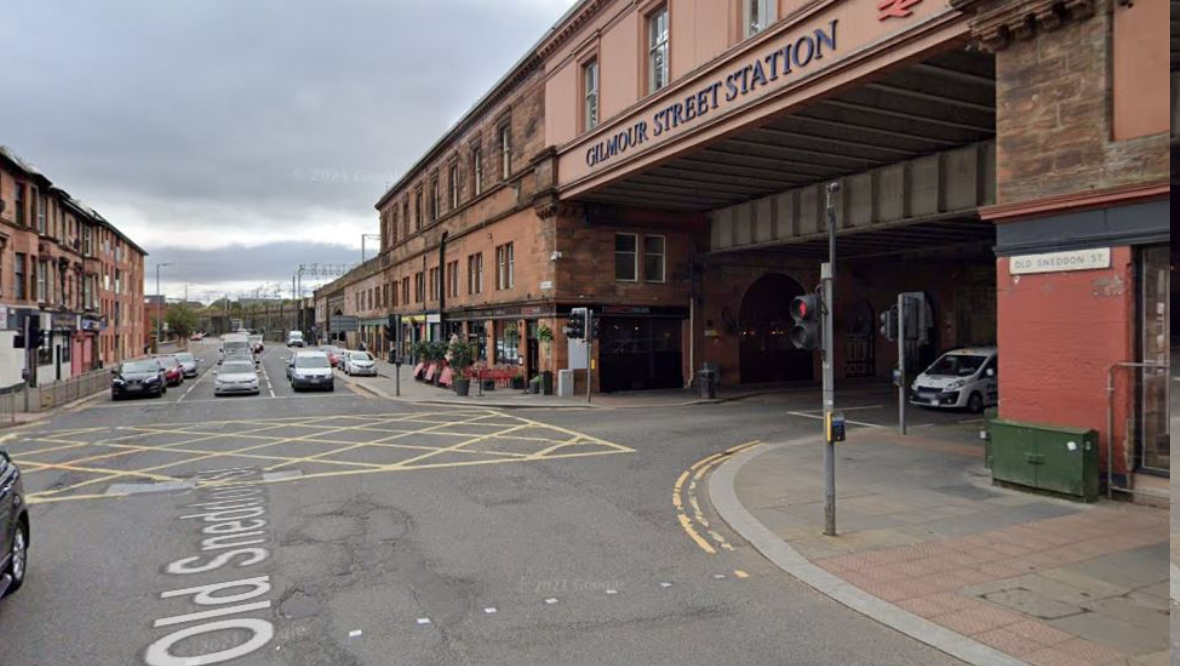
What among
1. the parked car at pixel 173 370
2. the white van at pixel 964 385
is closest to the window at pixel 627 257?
the white van at pixel 964 385

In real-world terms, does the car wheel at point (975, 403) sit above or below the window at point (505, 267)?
below

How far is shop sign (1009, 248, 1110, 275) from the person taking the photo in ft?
29.0

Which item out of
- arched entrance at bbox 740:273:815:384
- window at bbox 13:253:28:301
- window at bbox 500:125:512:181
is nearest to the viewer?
arched entrance at bbox 740:273:815:384

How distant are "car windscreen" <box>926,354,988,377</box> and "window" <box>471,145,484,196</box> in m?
22.3

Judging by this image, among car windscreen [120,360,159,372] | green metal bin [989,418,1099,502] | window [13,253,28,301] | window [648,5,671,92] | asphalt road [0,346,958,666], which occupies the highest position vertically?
window [648,5,671,92]

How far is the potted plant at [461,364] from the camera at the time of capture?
27453 mm

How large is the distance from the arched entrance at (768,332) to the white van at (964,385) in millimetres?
8926

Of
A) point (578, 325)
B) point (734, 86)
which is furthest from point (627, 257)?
point (734, 86)

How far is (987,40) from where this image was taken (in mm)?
10352

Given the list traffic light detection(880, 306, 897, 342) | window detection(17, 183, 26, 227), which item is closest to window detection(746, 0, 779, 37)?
traffic light detection(880, 306, 897, 342)

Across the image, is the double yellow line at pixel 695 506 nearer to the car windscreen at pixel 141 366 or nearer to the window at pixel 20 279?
the car windscreen at pixel 141 366

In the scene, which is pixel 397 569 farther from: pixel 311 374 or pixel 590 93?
pixel 311 374

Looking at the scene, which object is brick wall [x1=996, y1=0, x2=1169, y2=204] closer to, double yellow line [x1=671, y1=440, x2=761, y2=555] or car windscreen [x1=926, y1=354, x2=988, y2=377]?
double yellow line [x1=671, y1=440, x2=761, y2=555]

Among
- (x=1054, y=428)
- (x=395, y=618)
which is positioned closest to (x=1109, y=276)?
(x=1054, y=428)
